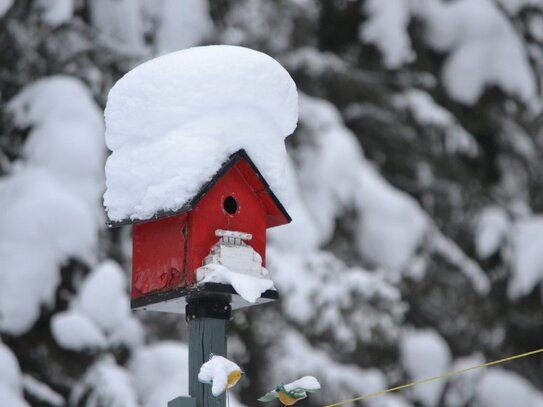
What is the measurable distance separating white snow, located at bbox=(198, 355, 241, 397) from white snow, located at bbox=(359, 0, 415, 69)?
17.2ft

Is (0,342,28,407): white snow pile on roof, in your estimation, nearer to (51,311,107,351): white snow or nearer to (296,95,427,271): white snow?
(51,311,107,351): white snow

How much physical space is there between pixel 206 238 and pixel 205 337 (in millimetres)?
293

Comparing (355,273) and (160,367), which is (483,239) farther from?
(160,367)

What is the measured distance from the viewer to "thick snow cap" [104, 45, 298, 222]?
2.69 metres

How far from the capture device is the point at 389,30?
7.35m

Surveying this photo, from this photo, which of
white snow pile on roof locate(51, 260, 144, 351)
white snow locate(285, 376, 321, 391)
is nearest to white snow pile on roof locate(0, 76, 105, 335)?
white snow pile on roof locate(51, 260, 144, 351)

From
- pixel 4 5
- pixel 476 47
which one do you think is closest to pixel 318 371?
pixel 4 5

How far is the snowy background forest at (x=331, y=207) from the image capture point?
4961 mm

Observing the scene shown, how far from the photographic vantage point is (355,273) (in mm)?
6445

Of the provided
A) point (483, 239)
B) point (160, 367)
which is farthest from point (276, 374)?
point (483, 239)

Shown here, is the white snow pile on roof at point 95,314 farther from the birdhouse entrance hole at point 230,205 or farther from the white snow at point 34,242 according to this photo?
the birdhouse entrance hole at point 230,205

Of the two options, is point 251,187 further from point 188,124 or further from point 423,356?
point 423,356

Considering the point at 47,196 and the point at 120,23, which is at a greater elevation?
the point at 120,23

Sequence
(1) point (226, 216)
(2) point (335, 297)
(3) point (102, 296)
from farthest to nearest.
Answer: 1. (2) point (335, 297)
2. (3) point (102, 296)
3. (1) point (226, 216)
